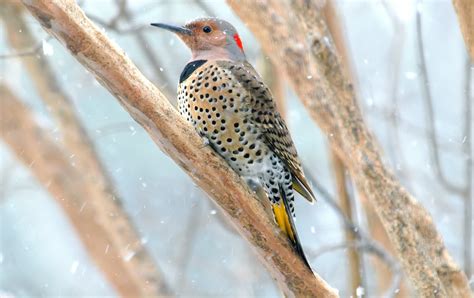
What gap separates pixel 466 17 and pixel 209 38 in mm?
1026

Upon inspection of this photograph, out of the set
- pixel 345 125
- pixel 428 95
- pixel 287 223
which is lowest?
pixel 287 223

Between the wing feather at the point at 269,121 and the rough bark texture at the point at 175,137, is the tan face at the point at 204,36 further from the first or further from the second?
the rough bark texture at the point at 175,137

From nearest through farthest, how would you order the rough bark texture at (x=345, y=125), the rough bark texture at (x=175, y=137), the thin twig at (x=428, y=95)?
the rough bark texture at (x=175, y=137) → the rough bark texture at (x=345, y=125) → the thin twig at (x=428, y=95)

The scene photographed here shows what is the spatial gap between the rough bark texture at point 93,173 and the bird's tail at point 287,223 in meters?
1.96

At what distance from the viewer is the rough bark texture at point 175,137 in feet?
8.40

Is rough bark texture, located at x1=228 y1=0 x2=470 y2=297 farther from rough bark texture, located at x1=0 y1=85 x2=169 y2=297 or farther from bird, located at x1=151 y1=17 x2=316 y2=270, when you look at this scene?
rough bark texture, located at x1=0 y1=85 x2=169 y2=297

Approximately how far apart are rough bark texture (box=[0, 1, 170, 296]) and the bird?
6.14ft

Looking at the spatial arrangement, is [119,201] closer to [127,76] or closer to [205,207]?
[205,207]

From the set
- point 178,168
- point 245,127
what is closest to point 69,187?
point 178,168

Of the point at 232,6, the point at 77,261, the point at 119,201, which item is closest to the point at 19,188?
the point at 119,201

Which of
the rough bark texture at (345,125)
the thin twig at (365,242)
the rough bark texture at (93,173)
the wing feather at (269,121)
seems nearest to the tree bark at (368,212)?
the thin twig at (365,242)

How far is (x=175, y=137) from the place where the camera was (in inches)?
108

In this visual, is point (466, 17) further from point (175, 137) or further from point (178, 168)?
point (178, 168)

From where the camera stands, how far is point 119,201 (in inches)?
192
